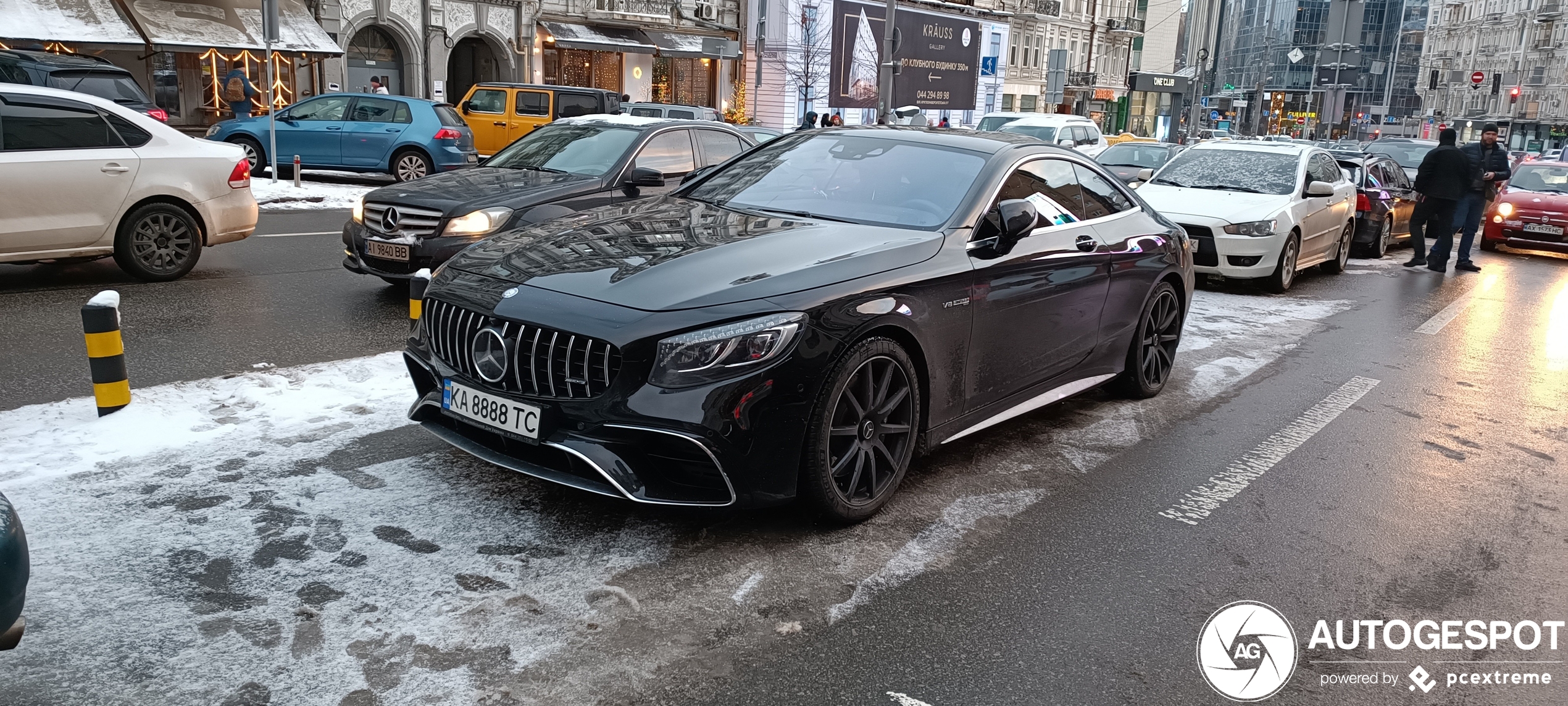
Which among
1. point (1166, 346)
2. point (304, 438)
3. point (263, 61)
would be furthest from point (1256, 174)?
point (263, 61)

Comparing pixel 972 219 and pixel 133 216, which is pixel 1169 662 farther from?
pixel 133 216

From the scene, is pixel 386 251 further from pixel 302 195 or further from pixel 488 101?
pixel 488 101

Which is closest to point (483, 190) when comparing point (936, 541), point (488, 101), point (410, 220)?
point (410, 220)

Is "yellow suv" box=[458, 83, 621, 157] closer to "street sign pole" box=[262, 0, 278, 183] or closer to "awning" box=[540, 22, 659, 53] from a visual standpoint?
"street sign pole" box=[262, 0, 278, 183]

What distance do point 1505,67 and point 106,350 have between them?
→ 121m

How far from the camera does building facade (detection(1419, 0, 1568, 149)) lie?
3617 inches

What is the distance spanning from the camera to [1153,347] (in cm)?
671

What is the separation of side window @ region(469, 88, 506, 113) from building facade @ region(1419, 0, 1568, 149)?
76.8 metres

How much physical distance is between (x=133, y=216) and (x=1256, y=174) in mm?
11188

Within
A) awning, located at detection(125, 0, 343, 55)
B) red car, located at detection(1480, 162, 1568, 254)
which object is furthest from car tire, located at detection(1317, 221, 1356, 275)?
awning, located at detection(125, 0, 343, 55)

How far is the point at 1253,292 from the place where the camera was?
11906 millimetres

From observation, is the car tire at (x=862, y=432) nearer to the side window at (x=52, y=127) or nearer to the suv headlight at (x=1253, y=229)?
the side window at (x=52, y=127)

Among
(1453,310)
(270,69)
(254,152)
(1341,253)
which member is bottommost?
(1453,310)

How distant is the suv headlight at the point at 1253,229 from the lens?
1141 centimetres
